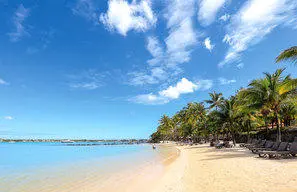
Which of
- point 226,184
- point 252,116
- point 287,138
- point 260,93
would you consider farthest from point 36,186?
point 252,116

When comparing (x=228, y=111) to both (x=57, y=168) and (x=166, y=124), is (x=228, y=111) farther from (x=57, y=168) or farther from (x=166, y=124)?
(x=166, y=124)

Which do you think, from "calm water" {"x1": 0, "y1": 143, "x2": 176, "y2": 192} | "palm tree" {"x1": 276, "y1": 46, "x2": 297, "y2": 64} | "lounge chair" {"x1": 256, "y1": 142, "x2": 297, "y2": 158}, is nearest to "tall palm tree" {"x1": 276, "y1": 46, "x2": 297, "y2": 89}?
"palm tree" {"x1": 276, "y1": 46, "x2": 297, "y2": 64}

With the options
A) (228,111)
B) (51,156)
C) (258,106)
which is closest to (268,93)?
(258,106)

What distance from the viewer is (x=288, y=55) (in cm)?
1288

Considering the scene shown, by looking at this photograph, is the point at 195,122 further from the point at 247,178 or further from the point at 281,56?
the point at 247,178

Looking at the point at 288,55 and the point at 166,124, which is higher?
the point at 166,124

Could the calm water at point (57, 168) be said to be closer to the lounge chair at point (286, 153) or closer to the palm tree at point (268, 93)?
the lounge chair at point (286, 153)

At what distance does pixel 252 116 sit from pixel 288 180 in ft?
87.2

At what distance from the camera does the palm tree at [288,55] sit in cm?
1264

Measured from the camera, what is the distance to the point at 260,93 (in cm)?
2119

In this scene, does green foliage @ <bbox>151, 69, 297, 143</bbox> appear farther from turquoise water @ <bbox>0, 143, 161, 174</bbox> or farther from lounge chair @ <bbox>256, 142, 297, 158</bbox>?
turquoise water @ <bbox>0, 143, 161, 174</bbox>

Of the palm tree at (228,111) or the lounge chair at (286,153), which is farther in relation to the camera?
the palm tree at (228,111)

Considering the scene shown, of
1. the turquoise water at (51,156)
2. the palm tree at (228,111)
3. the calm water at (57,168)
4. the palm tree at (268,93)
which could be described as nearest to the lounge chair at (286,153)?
the palm tree at (268,93)

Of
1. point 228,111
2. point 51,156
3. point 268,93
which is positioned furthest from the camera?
point 51,156
